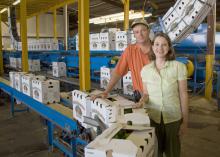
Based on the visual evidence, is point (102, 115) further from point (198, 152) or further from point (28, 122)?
point (28, 122)

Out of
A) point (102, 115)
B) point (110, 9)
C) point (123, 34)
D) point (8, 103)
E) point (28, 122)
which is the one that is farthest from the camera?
point (110, 9)

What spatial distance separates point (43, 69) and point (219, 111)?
25.4 ft

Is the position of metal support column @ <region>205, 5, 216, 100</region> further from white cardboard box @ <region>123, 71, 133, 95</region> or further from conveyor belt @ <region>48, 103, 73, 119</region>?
conveyor belt @ <region>48, 103, 73, 119</region>

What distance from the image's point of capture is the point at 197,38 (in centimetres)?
895

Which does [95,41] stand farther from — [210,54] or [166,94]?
[166,94]

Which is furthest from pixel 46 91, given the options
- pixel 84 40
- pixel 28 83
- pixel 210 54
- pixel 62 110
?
pixel 210 54

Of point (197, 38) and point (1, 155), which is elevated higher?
point (197, 38)

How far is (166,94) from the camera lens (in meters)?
2.05

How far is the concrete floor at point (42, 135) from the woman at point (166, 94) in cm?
215

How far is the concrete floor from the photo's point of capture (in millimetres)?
4234

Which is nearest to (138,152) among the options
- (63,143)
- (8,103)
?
(63,143)

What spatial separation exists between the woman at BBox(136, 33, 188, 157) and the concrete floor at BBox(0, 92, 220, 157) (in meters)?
2.15

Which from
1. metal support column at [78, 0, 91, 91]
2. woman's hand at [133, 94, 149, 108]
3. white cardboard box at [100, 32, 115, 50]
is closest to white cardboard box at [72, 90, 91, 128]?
woman's hand at [133, 94, 149, 108]

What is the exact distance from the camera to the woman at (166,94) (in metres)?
2.01
